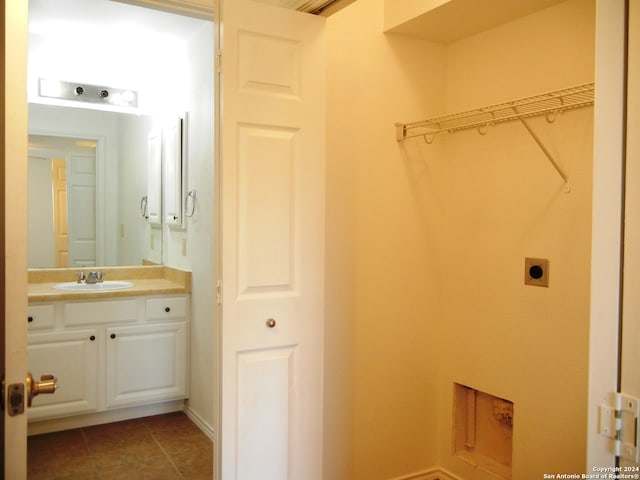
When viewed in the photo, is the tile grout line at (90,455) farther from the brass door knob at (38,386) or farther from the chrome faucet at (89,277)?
the brass door knob at (38,386)

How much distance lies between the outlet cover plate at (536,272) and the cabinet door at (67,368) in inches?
101

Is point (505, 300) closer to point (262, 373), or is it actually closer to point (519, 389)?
point (519, 389)

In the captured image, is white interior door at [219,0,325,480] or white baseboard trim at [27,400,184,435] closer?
white interior door at [219,0,325,480]

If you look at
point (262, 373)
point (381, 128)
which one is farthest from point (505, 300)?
point (262, 373)

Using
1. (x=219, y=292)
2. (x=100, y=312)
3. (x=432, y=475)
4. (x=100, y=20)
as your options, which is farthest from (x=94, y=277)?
(x=432, y=475)

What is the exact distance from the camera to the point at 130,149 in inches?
154

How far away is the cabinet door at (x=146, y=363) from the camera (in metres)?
3.43

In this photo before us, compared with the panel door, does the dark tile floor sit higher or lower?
lower

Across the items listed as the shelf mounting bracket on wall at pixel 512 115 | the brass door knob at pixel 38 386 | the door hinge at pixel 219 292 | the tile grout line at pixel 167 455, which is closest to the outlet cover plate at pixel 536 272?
the shelf mounting bracket on wall at pixel 512 115

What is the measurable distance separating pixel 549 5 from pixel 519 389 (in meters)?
1.64

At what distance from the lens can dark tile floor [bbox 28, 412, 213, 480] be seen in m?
2.89

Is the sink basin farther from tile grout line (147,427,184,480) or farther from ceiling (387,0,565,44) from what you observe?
ceiling (387,0,565,44)

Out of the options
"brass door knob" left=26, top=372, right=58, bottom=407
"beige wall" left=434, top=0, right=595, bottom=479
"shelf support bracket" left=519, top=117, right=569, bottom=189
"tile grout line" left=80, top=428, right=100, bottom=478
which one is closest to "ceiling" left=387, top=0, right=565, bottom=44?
"beige wall" left=434, top=0, right=595, bottom=479

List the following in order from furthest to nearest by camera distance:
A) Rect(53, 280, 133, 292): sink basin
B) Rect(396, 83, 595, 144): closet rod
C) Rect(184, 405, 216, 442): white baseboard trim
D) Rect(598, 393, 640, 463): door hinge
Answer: Rect(53, 280, 133, 292): sink basin → Rect(184, 405, 216, 442): white baseboard trim → Rect(396, 83, 595, 144): closet rod → Rect(598, 393, 640, 463): door hinge
